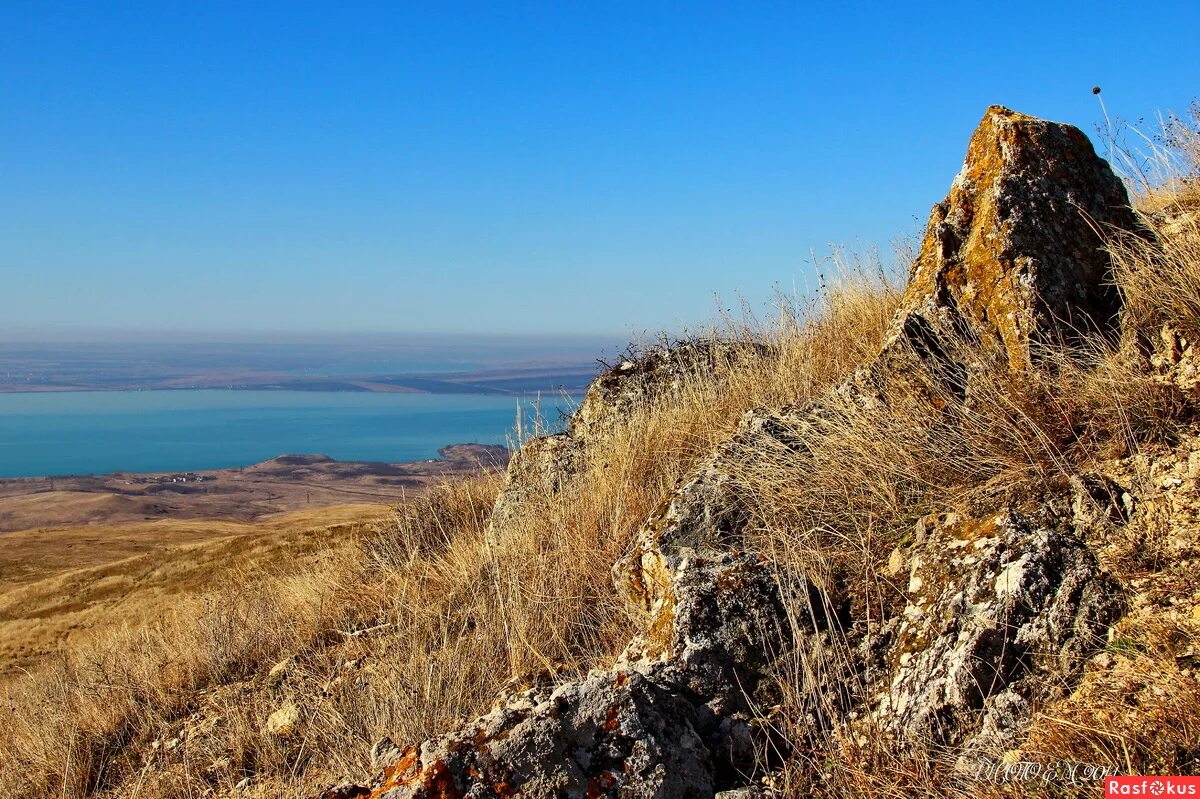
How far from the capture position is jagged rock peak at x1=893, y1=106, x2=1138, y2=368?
4.71m

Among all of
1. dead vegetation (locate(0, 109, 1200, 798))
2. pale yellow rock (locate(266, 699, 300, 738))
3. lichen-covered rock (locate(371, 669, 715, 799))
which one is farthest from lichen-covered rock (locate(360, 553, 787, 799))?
pale yellow rock (locate(266, 699, 300, 738))

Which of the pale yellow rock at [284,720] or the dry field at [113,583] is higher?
the pale yellow rock at [284,720]

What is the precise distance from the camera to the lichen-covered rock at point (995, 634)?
2879mm

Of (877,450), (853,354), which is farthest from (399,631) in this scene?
(853,354)

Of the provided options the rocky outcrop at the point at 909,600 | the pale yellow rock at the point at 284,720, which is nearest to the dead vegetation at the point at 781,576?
the pale yellow rock at the point at 284,720

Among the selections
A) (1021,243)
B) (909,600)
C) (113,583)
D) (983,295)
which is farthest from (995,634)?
(113,583)

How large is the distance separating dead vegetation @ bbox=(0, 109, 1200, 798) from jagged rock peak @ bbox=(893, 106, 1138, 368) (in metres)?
0.26

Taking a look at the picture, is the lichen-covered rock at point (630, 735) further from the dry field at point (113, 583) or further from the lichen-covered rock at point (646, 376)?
A: the dry field at point (113, 583)

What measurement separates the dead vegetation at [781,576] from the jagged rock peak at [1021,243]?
26cm

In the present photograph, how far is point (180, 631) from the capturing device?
344 inches

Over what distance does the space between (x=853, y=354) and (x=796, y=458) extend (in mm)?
2341

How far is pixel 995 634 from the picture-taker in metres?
3.03

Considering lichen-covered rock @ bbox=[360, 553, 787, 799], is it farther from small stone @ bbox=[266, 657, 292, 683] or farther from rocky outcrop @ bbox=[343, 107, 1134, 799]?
small stone @ bbox=[266, 657, 292, 683]

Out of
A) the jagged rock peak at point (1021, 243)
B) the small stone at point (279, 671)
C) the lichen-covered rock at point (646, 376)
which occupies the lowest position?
the small stone at point (279, 671)
